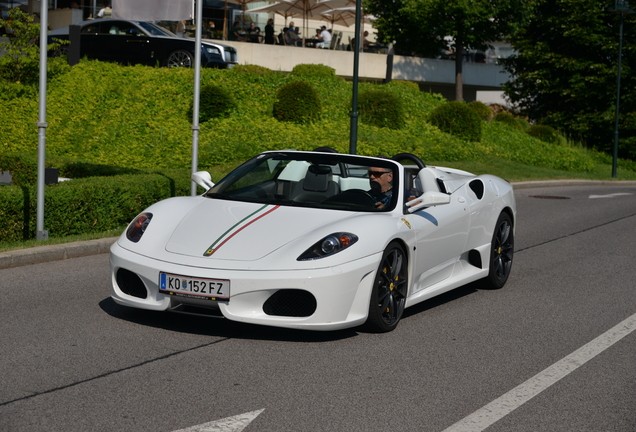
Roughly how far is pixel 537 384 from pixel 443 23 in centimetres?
3843

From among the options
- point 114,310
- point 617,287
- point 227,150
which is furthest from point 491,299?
point 227,150

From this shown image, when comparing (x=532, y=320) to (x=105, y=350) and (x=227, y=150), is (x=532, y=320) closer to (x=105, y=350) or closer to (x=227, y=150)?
(x=105, y=350)

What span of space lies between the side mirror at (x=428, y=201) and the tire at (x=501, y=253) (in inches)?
65.8

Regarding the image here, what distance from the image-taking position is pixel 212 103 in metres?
23.8

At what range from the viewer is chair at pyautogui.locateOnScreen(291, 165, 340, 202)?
678cm

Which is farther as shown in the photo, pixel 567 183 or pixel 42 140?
pixel 567 183

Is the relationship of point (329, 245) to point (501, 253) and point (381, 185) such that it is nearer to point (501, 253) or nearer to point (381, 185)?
point (381, 185)

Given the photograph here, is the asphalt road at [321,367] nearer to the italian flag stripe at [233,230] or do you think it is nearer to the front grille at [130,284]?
the front grille at [130,284]

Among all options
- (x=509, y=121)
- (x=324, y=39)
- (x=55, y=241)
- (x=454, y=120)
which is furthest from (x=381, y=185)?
(x=324, y=39)

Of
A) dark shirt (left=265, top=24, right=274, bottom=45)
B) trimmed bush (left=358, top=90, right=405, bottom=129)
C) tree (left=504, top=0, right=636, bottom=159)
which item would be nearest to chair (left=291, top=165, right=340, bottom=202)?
trimmed bush (left=358, top=90, right=405, bottom=129)

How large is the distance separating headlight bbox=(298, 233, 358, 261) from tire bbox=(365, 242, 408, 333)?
327mm

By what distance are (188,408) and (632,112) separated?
3721 centimetres

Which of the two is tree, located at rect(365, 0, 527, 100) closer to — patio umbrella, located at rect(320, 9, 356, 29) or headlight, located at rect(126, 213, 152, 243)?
patio umbrella, located at rect(320, 9, 356, 29)

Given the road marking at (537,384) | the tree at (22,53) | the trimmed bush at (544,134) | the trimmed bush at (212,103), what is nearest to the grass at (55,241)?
the road marking at (537,384)
